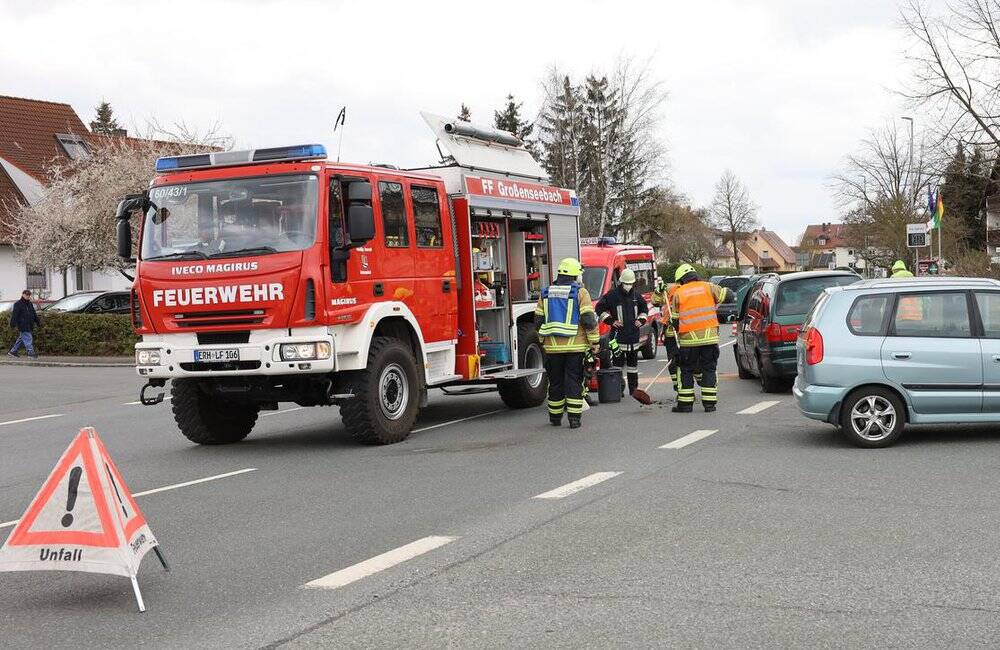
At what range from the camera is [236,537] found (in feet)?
23.8

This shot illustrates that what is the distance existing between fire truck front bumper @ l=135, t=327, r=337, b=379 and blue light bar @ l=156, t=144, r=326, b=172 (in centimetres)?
166

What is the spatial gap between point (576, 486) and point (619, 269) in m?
14.9

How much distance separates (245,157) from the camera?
36.6ft

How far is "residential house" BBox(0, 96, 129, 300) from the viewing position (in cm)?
4716

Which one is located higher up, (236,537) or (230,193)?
(230,193)

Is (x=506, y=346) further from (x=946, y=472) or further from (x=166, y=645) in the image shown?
(x=166, y=645)

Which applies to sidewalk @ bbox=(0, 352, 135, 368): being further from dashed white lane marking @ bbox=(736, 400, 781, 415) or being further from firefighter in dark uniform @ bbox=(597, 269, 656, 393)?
dashed white lane marking @ bbox=(736, 400, 781, 415)

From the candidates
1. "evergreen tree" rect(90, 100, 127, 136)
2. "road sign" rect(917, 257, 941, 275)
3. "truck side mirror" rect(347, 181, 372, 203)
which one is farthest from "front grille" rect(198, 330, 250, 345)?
"evergreen tree" rect(90, 100, 127, 136)

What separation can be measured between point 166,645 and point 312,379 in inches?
253

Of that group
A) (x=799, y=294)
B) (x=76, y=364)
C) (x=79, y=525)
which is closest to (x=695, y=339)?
(x=799, y=294)

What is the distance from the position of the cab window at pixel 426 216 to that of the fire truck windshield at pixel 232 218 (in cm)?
178

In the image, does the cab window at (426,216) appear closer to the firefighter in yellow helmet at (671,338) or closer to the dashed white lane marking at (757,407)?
the firefighter in yellow helmet at (671,338)

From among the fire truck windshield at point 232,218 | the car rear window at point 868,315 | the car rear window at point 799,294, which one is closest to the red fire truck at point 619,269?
the car rear window at point 799,294

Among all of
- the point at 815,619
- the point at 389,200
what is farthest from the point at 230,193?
the point at 815,619
